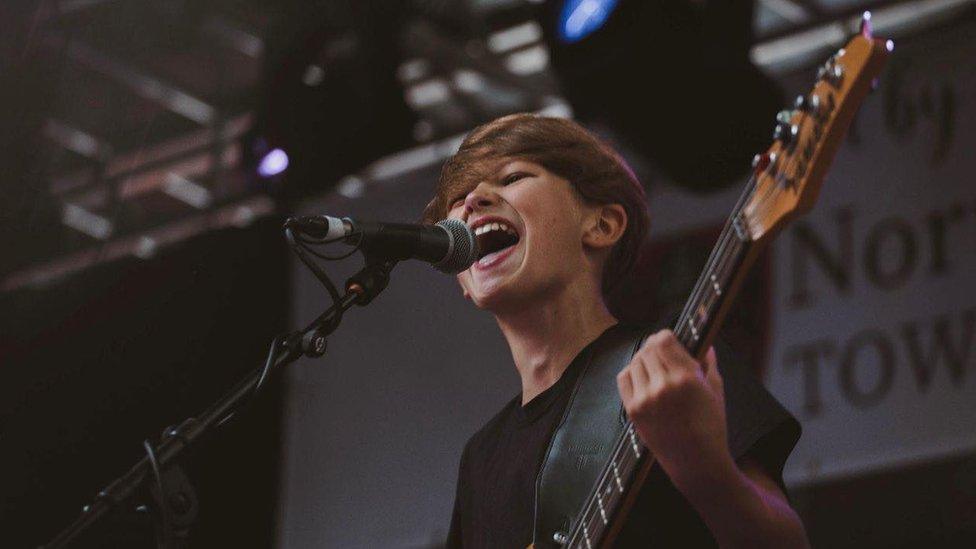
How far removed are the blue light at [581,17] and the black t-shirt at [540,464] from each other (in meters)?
2.19

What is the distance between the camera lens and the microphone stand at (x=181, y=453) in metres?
1.93

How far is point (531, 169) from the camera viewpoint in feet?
8.07

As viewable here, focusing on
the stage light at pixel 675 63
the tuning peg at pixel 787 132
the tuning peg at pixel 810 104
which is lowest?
the tuning peg at pixel 787 132

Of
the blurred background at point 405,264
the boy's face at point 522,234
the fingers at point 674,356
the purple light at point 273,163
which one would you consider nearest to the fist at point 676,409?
the fingers at point 674,356

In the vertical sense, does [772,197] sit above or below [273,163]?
below

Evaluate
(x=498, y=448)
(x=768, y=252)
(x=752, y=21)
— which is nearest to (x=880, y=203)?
(x=768, y=252)

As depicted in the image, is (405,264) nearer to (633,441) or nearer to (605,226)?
(605,226)

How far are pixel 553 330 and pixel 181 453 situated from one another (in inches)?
27.8

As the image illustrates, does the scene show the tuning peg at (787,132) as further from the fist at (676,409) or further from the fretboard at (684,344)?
the fist at (676,409)

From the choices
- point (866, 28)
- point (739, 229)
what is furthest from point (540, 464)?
point (866, 28)

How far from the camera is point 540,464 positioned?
2184 millimetres

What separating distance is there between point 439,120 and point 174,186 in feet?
5.02

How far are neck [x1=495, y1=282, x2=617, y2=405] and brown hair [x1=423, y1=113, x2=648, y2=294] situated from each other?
0.13 m

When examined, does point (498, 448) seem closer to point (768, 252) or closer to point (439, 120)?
point (768, 252)
